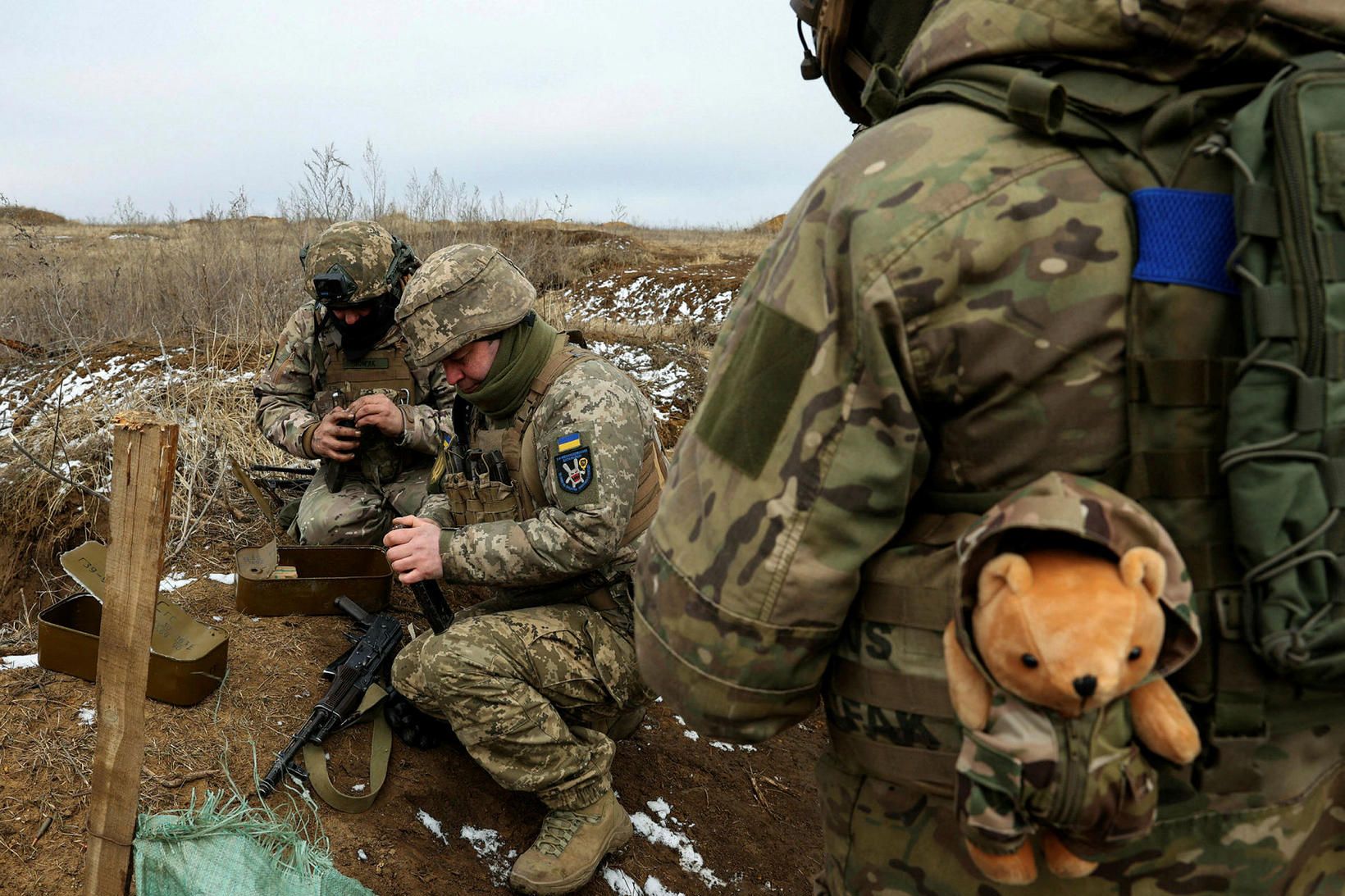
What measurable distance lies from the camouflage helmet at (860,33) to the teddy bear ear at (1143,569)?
816mm

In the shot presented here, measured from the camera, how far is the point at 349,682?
3.45m

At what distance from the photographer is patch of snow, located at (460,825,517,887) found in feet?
10.3

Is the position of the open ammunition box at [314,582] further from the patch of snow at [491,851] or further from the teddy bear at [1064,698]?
the teddy bear at [1064,698]

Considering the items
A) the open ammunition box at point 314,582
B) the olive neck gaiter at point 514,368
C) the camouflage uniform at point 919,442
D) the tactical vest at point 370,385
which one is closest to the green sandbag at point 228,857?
the open ammunition box at point 314,582

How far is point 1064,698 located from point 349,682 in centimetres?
291

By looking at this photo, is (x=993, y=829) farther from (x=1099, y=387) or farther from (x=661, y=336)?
(x=661, y=336)

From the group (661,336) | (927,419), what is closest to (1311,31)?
(927,419)

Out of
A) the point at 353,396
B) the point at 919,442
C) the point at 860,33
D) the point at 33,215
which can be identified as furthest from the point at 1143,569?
the point at 33,215

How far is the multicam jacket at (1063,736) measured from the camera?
1.12 m

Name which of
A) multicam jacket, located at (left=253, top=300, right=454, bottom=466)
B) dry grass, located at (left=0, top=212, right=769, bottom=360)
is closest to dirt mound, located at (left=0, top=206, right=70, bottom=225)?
dry grass, located at (left=0, top=212, right=769, bottom=360)

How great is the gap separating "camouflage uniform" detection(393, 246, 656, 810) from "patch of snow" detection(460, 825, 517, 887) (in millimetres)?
252

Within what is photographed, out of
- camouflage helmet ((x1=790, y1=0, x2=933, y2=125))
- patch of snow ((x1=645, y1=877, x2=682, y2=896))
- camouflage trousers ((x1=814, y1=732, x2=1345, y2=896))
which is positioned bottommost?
patch of snow ((x1=645, y1=877, x2=682, y2=896))

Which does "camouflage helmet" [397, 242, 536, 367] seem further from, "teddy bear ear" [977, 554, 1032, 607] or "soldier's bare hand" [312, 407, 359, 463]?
"teddy bear ear" [977, 554, 1032, 607]

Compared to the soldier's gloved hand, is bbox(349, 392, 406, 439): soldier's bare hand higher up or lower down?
higher up
